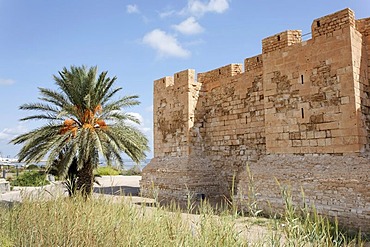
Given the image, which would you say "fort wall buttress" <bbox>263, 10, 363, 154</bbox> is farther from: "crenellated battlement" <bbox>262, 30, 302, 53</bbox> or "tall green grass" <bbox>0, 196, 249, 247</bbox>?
"tall green grass" <bbox>0, 196, 249, 247</bbox>

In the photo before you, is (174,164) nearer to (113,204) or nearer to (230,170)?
(230,170)

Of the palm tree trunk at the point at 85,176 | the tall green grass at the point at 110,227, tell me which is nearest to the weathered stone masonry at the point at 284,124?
the palm tree trunk at the point at 85,176

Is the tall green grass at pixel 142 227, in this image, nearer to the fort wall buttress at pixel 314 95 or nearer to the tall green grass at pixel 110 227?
the tall green grass at pixel 110 227

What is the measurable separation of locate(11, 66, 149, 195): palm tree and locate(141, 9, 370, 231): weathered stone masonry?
1.86m

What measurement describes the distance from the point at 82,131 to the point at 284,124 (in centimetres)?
576

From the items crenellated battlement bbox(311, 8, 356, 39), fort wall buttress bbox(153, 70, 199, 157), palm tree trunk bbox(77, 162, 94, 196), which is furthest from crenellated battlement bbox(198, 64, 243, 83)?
palm tree trunk bbox(77, 162, 94, 196)

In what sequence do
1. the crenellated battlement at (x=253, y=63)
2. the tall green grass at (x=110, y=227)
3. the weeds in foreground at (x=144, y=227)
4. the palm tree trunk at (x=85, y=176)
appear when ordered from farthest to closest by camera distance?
the crenellated battlement at (x=253, y=63)
the palm tree trunk at (x=85, y=176)
the tall green grass at (x=110, y=227)
the weeds in foreground at (x=144, y=227)

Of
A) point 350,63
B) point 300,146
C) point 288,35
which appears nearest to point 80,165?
point 300,146

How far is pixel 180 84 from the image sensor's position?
1216 cm

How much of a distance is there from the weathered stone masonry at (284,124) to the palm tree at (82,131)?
1.86m

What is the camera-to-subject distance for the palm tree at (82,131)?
30.6 feet

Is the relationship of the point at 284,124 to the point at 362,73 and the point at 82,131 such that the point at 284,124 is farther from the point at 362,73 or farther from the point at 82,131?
the point at 82,131

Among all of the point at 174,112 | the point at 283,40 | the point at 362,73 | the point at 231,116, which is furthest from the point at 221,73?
the point at 362,73

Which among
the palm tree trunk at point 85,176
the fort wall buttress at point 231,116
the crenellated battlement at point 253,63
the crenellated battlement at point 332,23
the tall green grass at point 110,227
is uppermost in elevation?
the crenellated battlement at point 332,23
